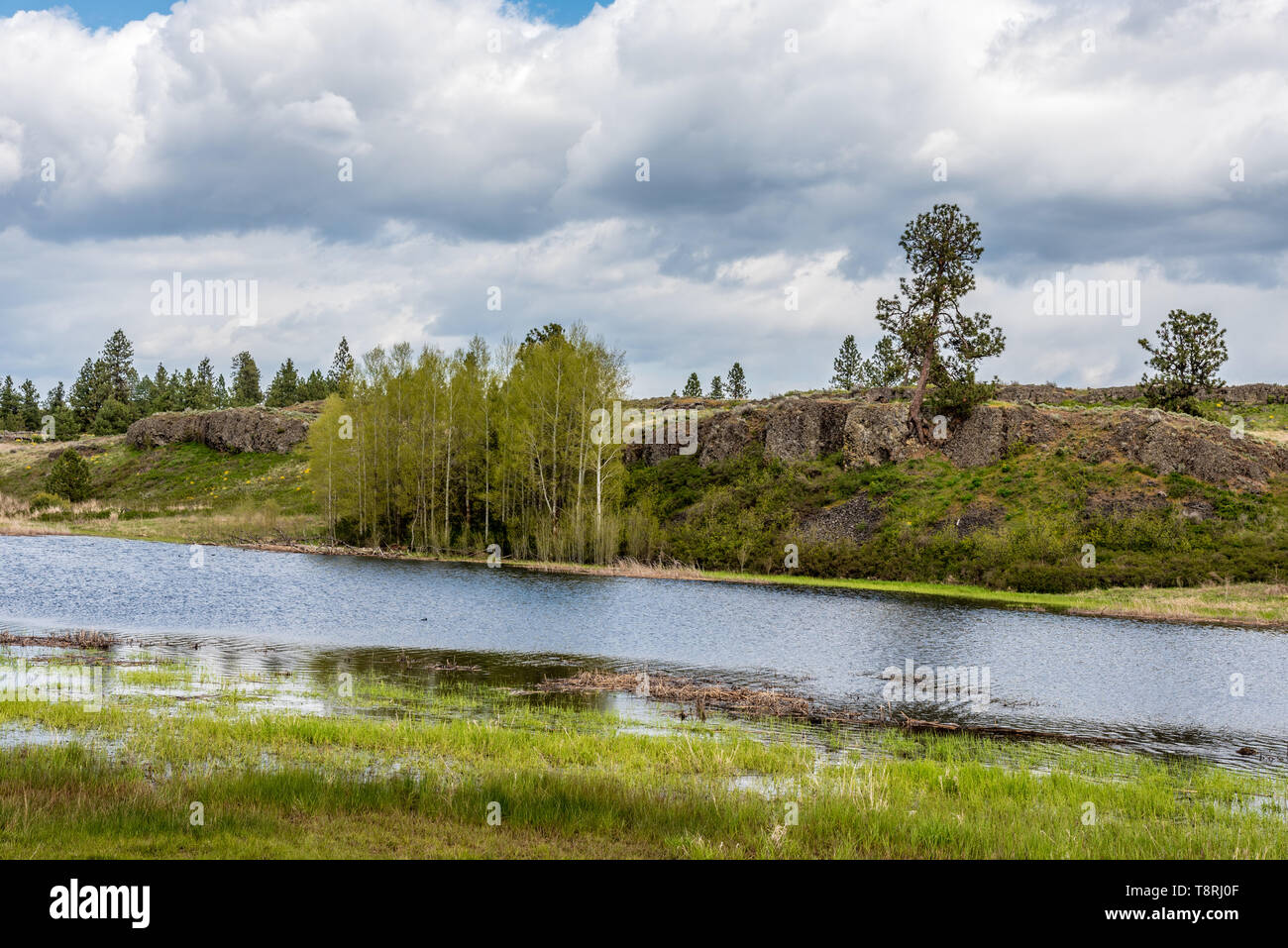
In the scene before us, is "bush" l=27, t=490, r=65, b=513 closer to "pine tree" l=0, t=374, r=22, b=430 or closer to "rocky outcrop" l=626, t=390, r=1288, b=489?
"rocky outcrop" l=626, t=390, r=1288, b=489

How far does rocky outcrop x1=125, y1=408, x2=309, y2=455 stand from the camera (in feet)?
415

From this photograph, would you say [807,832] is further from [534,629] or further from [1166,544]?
[1166,544]

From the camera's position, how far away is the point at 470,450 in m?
81.3

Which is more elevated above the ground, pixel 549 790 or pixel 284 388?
pixel 284 388

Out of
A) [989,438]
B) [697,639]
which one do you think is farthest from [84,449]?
[697,639]

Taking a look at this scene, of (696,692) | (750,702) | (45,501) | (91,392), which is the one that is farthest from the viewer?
(91,392)

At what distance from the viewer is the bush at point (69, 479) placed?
3875 inches

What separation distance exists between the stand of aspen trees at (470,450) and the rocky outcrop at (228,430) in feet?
141

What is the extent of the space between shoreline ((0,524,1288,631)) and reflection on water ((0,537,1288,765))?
11.0 feet

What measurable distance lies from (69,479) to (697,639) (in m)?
92.0

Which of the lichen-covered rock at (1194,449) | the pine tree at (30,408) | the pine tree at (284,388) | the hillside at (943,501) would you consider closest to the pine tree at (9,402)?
the pine tree at (30,408)

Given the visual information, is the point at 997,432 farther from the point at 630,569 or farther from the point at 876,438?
the point at 630,569
